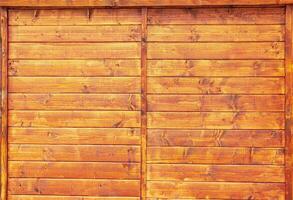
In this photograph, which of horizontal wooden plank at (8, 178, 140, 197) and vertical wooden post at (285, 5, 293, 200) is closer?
vertical wooden post at (285, 5, 293, 200)

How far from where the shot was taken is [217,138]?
13.0 ft

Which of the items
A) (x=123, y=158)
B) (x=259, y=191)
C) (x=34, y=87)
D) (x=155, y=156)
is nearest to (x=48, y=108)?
(x=34, y=87)

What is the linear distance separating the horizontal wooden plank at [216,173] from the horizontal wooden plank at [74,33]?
133 centimetres

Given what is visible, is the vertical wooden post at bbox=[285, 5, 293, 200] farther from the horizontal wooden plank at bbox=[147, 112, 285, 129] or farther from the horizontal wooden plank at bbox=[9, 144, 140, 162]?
the horizontal wooden plank at bbox=[9, 144, 140, 162]

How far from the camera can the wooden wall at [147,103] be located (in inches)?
156

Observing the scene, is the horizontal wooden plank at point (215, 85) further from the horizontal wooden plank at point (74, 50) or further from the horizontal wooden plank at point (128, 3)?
the horizontal wooden plank at point (128, 3)

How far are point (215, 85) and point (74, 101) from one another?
1409 millimetres

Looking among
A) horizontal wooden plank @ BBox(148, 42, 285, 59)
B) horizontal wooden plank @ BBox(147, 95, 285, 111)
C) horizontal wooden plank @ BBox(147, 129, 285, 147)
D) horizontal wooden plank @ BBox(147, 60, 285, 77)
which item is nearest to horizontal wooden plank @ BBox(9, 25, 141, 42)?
horizontal wooden plank @ BBox(148, 42, 285, 59)

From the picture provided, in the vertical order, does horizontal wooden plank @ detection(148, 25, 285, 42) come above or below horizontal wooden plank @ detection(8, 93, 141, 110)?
above

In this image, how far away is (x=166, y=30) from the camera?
4027 mm

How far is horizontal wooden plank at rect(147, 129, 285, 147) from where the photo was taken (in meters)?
3.95

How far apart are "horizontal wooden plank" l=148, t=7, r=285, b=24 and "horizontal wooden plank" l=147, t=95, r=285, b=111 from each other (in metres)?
0.74

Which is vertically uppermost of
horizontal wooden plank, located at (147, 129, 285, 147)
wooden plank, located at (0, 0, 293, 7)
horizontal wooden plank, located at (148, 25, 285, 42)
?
wooden plank, located at (0, 0, 293, 7)

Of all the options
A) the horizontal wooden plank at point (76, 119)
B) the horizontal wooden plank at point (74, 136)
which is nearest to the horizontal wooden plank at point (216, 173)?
the horizontal wooden plank at point (74, 136)
